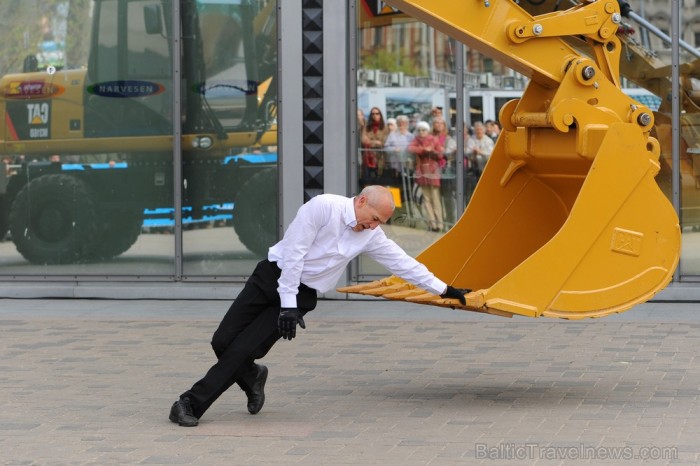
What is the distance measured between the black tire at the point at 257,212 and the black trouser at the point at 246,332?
6.29 m

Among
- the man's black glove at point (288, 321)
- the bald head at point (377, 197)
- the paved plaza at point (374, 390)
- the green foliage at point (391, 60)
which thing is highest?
the green foliage at point (391, 60)

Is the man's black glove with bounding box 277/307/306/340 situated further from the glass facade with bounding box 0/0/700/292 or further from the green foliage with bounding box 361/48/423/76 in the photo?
the green foliage with bounding box 361/48/423/76

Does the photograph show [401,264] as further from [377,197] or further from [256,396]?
[256,396]

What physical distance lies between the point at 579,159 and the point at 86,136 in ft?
23.4

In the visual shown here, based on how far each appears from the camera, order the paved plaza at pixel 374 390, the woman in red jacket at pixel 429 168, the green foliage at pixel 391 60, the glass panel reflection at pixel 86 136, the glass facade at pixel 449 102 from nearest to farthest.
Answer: the paved plaza at pixel 374 390
the glass facade at pixel 449 102
the green foliage at pixel 391 60
the woman in red jacket at pixel 429 168
the glass panel reflection at pixel 86 136

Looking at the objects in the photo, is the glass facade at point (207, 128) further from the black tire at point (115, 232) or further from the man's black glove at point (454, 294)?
the man's black glove at point (454, 294)

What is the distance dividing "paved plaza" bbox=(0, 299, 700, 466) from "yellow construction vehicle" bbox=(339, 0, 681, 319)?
645mm

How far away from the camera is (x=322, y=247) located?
793cm

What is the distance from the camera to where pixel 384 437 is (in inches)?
297

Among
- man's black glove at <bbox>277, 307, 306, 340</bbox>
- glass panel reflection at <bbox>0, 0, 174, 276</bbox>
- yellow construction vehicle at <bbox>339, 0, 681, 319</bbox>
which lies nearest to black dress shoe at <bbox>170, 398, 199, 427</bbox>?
man's black glove at <bbox>277, 307, 306, 340</bbox>

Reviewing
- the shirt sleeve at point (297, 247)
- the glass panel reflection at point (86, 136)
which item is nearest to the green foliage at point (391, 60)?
the glass panel reflection at point (86, 136)

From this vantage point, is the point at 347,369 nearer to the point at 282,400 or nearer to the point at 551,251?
the point at 282,400

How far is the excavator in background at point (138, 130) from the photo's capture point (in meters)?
14.3

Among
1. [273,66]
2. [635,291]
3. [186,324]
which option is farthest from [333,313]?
[635,291]
